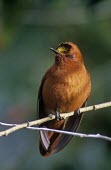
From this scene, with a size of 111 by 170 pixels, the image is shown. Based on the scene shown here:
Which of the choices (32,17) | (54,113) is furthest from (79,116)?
(32,17)

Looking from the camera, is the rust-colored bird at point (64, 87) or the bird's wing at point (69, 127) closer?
the rust-colored bird at point (64, 87)

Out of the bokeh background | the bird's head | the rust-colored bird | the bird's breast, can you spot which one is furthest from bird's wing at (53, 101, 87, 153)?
the bokeh background

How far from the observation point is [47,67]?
13.3 m

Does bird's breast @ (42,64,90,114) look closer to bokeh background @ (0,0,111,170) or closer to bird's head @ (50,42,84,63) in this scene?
bird's head @ (50,42,84,63)

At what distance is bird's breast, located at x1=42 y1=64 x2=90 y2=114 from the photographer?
Answer: 793 centimetres

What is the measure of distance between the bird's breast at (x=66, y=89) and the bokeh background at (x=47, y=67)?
3.85m

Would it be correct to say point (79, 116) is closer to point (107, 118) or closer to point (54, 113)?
point (54, 113)

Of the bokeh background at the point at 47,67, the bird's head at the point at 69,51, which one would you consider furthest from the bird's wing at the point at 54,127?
the bokeh background at the point at 47,67

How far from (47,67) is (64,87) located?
5.35m

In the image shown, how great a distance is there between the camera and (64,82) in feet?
26.0

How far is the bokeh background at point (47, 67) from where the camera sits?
13016mm

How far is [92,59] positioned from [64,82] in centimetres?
585

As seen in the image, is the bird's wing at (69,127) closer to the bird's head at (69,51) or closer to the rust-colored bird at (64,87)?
the rust-colored bird at (64,87)

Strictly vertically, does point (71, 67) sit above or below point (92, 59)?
above
